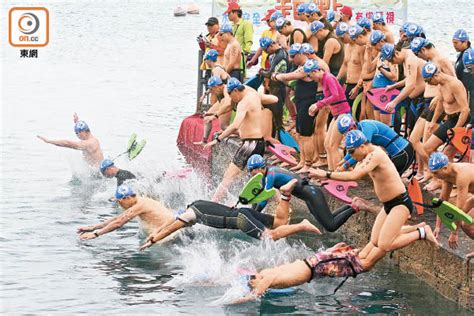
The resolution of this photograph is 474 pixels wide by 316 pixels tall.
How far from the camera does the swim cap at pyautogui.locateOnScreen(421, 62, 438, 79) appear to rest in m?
14.8

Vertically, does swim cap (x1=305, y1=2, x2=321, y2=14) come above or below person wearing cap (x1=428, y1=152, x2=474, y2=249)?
above

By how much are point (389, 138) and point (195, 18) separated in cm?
5553

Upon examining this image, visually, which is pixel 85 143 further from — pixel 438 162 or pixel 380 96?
pixel 438 162

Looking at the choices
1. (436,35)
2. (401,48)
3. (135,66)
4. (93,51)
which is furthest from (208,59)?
(436,35)

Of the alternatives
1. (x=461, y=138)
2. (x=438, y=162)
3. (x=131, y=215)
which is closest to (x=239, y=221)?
(x=131, y=215)

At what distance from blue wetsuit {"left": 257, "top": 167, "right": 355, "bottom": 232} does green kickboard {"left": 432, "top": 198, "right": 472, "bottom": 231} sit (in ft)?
6.46

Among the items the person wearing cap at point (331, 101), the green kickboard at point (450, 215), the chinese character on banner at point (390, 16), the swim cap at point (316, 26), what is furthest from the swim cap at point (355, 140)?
the chinese character on banner at point (390, 16)

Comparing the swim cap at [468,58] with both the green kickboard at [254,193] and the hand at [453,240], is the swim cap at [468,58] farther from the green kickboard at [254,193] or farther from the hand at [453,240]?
the green kickboard at [254,193]

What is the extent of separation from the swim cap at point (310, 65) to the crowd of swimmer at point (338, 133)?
0.07ft

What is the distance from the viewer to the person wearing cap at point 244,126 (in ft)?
57.3

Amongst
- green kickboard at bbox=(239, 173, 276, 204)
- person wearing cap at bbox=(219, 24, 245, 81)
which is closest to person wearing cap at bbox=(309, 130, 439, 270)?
green kickboard at bbox=(239, 173, 276, 204)

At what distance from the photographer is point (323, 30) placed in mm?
18875

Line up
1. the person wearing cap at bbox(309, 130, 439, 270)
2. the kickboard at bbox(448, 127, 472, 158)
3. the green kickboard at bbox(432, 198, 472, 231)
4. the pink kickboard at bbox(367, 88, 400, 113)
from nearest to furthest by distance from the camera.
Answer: the green kickboard at bbox(432, 198, 472, 231) < the person wearing cap at bbox(309, 130, 439, 270) < the kickboard at bbox(448, 127, 472, 158) < the pink kickboard at bbox(367, 88, 400, 113)

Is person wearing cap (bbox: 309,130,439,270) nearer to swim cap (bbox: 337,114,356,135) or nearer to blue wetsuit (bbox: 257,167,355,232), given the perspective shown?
swim cap (bbox: 337,114,356,135)
